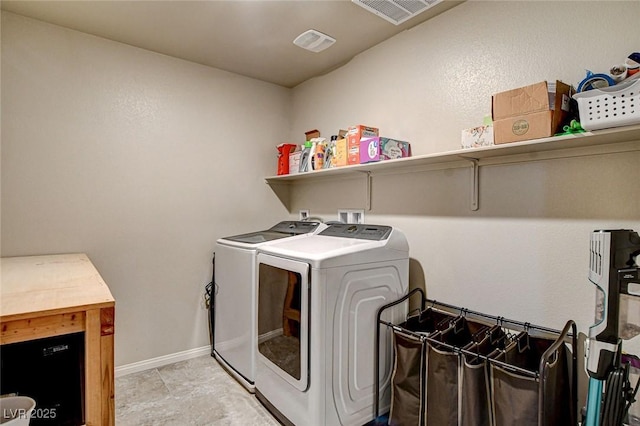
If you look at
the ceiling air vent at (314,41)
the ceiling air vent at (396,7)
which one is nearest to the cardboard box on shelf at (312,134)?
the ceiling air vent at (314,41)

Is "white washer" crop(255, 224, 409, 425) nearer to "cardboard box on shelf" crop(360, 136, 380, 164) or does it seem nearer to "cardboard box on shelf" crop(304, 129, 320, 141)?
"cardboard box on shelf" crop(360, 136, 380, 164)

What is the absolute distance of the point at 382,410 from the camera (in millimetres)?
2000

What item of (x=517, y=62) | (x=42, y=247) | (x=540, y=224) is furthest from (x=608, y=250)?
(x=42, y=247)

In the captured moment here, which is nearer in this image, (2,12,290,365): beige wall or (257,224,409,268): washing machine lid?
(257,224,409,268): washing machine lid

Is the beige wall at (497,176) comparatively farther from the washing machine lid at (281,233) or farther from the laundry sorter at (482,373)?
the washing machine lid at (281,233)

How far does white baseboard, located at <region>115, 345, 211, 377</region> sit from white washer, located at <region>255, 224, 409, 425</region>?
0.99 metres

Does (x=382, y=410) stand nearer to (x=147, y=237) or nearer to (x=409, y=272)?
(x=409, y=272)

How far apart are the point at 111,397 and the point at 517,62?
7.92ft

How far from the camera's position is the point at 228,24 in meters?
2.30

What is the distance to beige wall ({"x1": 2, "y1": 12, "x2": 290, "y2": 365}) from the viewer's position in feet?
7.42

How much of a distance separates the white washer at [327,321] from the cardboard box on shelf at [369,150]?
0.44m

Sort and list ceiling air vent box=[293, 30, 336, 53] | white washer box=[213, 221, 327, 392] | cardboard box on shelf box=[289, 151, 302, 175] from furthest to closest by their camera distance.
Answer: cardboard box on shelf box=[289, 151, 302, 175]
ceiling air vent box=[293, 30, 336, 53]
white washer box=[213, 221, 327, 392]

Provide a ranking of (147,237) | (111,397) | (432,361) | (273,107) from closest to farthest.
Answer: (111,397) → (432,361) → (147,237) → (273,107)

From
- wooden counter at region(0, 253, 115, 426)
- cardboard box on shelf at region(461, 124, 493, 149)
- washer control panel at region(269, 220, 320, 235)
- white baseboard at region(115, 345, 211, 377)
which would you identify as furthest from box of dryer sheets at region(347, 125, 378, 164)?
white baseboard at region(115, 345, 211, 377)
